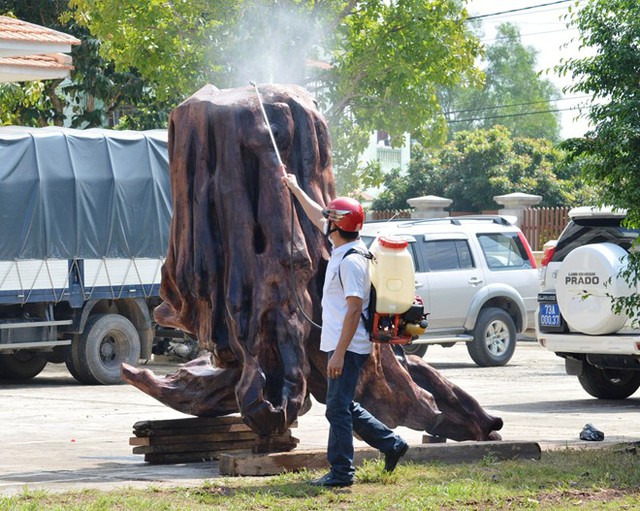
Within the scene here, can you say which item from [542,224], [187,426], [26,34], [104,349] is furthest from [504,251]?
[187,426]

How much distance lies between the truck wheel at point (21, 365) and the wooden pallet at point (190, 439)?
9150mm

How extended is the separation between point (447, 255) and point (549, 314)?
596 centimetres

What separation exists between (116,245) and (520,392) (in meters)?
5.80

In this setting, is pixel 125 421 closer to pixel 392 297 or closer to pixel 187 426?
pixel 187 426

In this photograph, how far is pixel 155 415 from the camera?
14.0 m

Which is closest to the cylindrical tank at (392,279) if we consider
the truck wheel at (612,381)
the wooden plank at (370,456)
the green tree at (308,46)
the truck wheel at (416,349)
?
the wooden plank at (370,456)

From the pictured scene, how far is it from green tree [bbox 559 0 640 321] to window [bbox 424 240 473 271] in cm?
1023

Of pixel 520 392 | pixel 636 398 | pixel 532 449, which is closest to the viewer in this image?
pixel 532 449

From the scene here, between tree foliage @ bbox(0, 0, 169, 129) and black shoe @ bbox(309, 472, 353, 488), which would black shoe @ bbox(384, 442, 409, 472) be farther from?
tree foliage @ bbox(0, 0, 169, 129)

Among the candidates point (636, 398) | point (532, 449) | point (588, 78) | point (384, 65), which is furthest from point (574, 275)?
point (384, 65)

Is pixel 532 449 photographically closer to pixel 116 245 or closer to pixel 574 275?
pixel 574 275

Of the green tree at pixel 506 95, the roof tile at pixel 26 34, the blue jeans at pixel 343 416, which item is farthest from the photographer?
the green tree at pixel 506 95

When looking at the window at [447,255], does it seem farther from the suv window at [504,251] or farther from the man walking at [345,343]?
the man walking at [345,343]

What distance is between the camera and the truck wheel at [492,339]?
2097 centimetres
